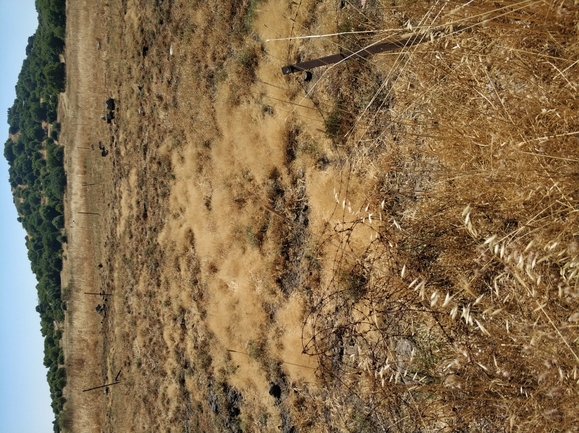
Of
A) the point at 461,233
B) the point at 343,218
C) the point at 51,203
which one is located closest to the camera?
the point at 461,233

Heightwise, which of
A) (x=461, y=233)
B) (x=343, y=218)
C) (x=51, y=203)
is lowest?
(x=461, y=233)

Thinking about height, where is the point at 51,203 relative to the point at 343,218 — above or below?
above

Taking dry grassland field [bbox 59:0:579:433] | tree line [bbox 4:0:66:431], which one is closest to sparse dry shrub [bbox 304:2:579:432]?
dry grassland field [bbox 59:0:579:433]

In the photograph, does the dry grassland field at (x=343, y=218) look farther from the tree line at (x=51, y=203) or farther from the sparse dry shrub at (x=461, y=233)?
Result: the tree line at (x=51, y=203)

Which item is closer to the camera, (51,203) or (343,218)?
(343,218)

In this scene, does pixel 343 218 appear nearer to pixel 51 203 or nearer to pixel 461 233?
pixel 461 233

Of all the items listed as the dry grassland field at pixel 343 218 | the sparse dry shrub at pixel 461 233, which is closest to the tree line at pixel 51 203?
the dry grassland field at pixel 343 218

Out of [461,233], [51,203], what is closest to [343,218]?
[461,233]

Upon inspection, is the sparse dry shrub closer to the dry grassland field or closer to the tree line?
the dry grassland field
